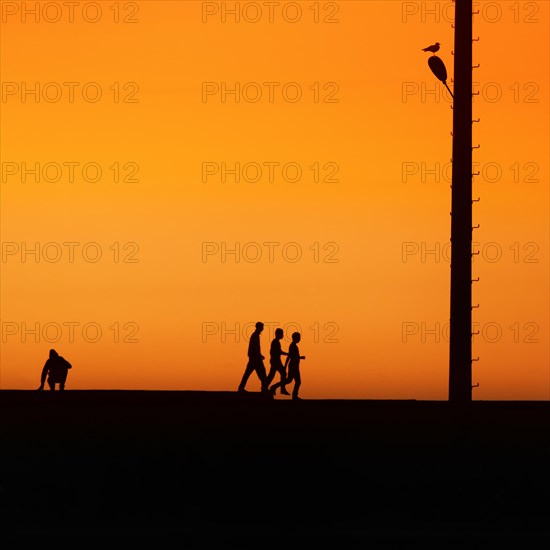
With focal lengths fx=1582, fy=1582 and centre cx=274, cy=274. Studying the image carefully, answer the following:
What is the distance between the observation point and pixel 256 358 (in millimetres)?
28812

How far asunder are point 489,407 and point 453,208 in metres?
3.47

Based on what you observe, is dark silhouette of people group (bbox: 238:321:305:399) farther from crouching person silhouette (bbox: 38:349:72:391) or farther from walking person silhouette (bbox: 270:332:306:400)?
crouching person silhouette (bbox: 38:349:72:391)

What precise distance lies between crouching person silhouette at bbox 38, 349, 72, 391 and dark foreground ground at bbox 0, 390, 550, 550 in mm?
5705

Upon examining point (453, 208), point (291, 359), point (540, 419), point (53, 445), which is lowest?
point (53, 445)

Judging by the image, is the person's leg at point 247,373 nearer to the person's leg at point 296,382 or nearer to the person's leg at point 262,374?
the person's leg at point 262,374

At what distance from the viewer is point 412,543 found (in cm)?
1018

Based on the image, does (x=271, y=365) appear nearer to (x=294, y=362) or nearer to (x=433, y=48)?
(x=294, y=362)

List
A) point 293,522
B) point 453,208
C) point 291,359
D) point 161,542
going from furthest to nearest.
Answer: point 291,359
point 453,208
point 293,522
point 161,542

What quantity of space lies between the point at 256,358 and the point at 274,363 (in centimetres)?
61

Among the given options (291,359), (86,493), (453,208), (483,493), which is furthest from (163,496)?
(291,359)

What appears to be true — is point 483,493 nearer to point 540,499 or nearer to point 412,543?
point 540,499

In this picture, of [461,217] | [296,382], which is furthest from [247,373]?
[461,217]

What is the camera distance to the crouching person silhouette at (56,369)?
29766 mm

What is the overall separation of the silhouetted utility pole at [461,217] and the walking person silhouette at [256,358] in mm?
3789
